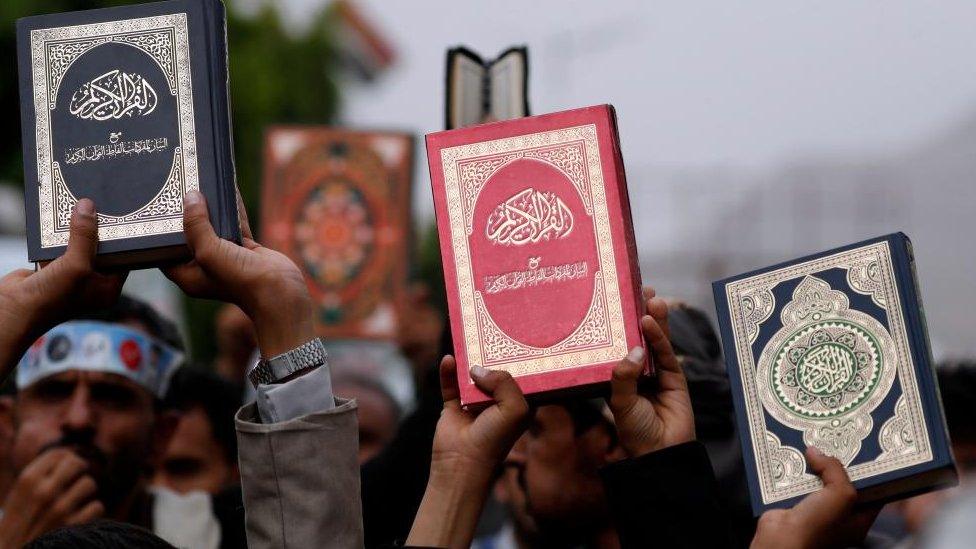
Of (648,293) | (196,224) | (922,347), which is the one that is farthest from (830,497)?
(196,224)

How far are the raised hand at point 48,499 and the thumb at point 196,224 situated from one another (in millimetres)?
1354

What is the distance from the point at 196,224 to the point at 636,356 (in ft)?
2.95

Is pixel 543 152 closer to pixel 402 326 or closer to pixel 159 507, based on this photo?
pixel 159 507

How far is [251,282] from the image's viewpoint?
2826mm

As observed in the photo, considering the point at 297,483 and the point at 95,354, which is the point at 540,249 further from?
the point at 95,354

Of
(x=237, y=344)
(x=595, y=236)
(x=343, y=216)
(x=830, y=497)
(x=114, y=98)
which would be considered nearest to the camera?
(x=830, y=497)

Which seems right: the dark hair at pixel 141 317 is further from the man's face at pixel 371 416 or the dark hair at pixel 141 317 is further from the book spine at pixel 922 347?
the book spine at pixel 922 347

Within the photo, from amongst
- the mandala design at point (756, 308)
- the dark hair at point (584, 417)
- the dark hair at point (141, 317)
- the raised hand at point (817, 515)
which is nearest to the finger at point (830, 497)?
the raised hand at point (817, 515)

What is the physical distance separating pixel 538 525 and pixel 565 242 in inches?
52.9

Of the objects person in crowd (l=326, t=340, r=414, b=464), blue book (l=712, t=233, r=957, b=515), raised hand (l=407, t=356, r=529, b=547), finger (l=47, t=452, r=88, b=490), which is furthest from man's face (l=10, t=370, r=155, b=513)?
blue book (l=712, t=233, r=957, b=515)

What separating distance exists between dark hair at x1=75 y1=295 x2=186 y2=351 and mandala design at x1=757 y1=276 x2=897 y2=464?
7.82 feet

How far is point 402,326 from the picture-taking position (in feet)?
23.1

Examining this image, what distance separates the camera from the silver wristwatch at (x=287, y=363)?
110 inches

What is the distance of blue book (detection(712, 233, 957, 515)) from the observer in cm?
261
